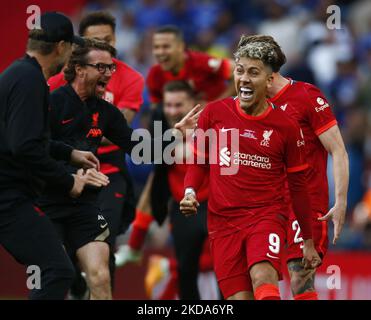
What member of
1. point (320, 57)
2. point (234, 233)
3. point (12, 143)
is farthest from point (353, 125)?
point (12, 143)

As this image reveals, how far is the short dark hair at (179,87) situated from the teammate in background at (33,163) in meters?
3.67

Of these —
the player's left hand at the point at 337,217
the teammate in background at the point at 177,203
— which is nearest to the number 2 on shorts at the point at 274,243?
the player's left hand at the point at 337,217

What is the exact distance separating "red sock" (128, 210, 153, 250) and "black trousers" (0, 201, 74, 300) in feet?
15.4

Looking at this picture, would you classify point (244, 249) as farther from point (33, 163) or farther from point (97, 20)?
point (97, 20)

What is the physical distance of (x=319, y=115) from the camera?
842 centimetres

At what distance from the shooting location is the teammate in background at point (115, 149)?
31.4ft

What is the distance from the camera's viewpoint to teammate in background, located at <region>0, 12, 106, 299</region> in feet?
23.6

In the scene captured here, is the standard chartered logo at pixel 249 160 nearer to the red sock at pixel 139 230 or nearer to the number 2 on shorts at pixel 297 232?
the number 2 on shorts at pixel 297 232

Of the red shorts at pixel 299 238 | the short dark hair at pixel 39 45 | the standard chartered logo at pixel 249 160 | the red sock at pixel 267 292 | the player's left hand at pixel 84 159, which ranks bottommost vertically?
the red sock at pixel 267 292

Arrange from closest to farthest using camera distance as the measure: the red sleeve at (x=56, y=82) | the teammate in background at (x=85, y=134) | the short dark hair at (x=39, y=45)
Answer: the short dark hair at (x=39, y=45), the teammate in background at (x=85, y=134), the red sleeve at (x=56, y=82)

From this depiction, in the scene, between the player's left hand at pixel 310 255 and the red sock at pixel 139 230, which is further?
the red sock at pixel 139 230

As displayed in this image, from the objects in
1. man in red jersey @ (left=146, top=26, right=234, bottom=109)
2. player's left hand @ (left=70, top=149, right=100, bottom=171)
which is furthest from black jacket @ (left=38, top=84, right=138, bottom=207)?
man in red jersey @ (left=146, top=26, right=234, bottom=109)

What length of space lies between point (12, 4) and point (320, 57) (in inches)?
225
